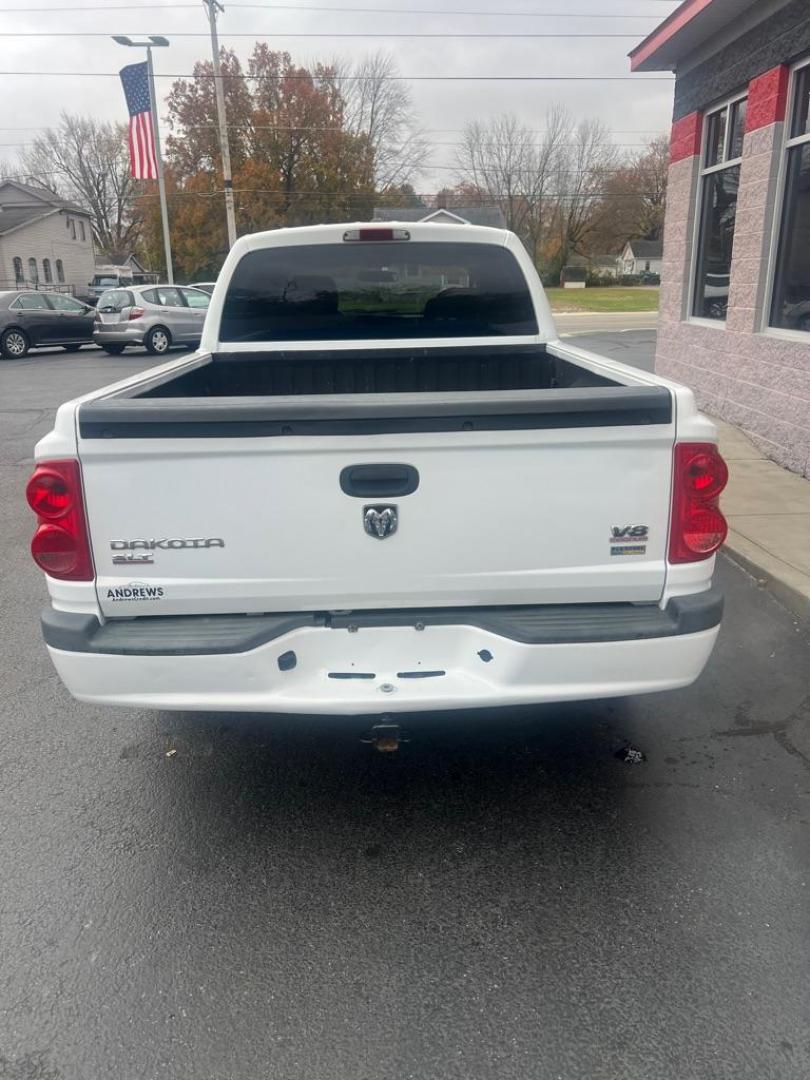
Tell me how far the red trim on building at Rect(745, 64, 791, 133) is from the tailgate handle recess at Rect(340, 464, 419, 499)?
7029 millimetres

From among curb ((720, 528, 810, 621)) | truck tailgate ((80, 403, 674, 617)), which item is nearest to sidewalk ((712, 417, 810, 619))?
curb ((720, 528, 810, 621))

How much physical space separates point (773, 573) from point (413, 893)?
11.3ft

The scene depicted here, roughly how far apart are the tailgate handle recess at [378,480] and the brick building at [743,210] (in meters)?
5.97

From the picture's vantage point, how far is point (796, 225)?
7.85m

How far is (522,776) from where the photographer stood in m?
3.43

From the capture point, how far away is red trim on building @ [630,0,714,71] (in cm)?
820

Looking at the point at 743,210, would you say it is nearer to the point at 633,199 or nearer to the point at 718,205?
the point at 718,205

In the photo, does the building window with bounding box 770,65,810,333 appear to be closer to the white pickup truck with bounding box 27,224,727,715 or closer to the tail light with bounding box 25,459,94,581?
the white pickup truck with bounding box 27,224,727,715

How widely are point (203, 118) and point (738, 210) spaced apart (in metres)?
47.3

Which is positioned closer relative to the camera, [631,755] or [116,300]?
[631,755]

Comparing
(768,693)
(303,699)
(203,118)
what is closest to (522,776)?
Result: (303,699)

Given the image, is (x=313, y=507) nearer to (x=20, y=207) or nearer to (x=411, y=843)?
(x=411, y=843)

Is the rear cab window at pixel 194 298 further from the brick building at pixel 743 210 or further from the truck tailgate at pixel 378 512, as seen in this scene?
the truck tailgate at pixel 378 512

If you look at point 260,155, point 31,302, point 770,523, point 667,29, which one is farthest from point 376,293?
point 260,155
